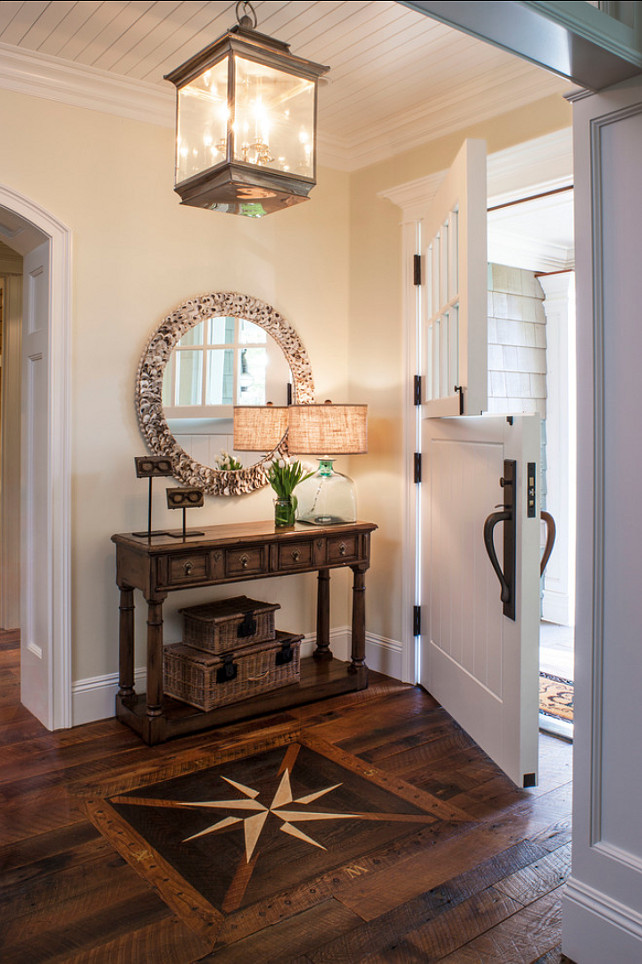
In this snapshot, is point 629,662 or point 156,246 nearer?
point 629,662

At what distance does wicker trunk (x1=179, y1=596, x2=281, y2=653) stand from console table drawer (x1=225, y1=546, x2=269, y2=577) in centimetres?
21

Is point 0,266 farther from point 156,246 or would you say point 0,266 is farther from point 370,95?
point 370,95

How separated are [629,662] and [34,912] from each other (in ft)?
5.40

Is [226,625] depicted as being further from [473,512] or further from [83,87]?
→ [83,87]

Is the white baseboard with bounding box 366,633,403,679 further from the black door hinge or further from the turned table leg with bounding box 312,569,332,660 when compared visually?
the black door hinge

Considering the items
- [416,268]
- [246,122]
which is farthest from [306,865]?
[416,268]

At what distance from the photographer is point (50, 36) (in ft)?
9.37

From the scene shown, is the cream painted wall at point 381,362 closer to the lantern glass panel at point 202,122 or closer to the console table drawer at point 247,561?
the console table drawer at point 247,561

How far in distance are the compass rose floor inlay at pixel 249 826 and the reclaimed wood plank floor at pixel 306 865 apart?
1 cm

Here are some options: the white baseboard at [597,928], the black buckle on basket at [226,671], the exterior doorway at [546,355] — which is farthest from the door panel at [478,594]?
the exterior doorway at [546,355]

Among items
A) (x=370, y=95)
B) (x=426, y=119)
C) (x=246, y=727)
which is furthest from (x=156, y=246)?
(x=246, y=727)

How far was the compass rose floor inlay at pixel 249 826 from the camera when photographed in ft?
6.85

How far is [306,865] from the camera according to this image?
7.15 feet

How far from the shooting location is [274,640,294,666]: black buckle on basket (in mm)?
3473
